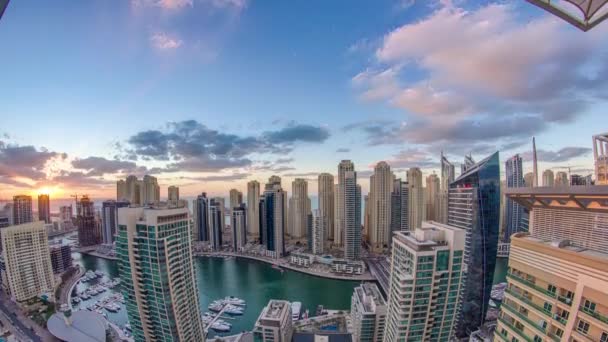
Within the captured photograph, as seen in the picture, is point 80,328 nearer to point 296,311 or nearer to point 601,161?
point 296,311

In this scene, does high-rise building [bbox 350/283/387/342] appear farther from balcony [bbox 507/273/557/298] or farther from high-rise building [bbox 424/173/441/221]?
high-rise building [bbox 424/173/441/221]

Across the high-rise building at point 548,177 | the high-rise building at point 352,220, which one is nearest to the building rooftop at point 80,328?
the high-rise building at point 352,220

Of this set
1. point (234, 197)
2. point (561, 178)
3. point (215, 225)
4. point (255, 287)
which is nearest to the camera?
point (255, 287)

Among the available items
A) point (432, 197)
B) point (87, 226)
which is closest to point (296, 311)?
point (432, 197)

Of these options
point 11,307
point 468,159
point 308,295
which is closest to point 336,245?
point 308,295

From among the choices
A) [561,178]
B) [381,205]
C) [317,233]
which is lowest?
[317,233]

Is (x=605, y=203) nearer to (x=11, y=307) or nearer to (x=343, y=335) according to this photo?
(x=343, y=335)
